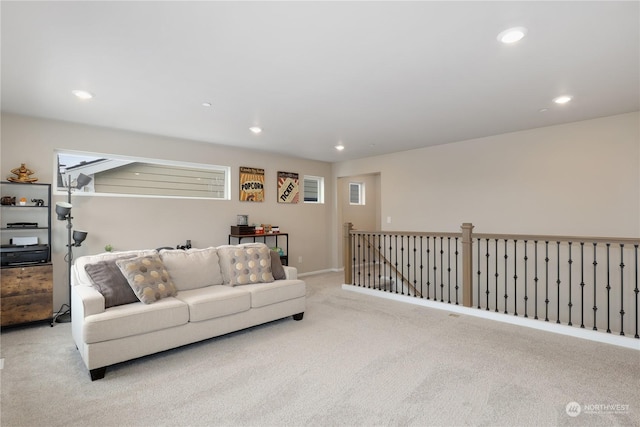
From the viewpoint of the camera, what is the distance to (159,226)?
16.1 ft

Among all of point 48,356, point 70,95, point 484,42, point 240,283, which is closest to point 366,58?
point 484,42

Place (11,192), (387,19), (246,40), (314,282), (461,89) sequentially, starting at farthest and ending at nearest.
Answer: (314,282), (11,192), (461,89), (246,40), (387,19)

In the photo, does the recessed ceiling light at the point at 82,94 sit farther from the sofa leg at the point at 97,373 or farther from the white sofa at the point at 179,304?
the sofa leg at the point at 97,373

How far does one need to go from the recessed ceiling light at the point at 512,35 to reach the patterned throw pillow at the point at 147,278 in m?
3.41

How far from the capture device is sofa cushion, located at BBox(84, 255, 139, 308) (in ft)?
9.45

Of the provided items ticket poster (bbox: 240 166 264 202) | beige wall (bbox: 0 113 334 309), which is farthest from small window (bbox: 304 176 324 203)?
ticket poster (bbox: 240 166 264 202)

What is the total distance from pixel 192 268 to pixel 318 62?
2.48m

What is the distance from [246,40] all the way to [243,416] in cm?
245

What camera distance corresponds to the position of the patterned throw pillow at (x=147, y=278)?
9.73 ft

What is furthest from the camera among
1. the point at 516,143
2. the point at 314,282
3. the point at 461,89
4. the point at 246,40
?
the point at 314,282

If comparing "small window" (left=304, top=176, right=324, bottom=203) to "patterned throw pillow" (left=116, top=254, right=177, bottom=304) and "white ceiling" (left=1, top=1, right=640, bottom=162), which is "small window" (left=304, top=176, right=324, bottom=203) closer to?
"white ceiling" (left=1, top=1, right=640, bottom=162)

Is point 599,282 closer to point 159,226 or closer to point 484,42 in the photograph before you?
point 484,42

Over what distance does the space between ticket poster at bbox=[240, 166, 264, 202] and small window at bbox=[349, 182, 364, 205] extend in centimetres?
268

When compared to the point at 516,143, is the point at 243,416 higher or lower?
lower
